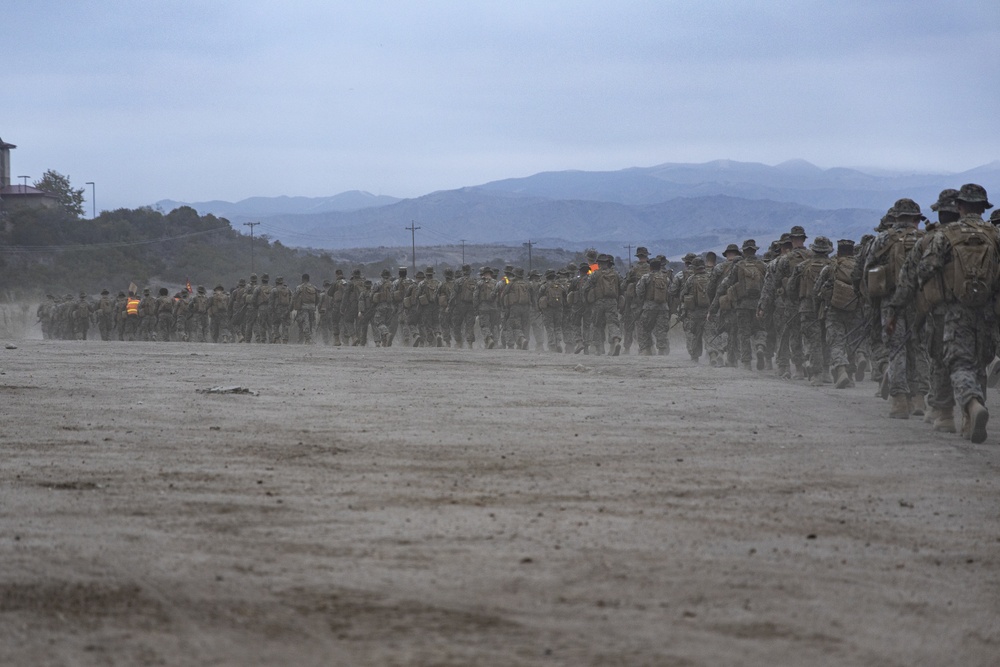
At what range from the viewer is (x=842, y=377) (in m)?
16.2

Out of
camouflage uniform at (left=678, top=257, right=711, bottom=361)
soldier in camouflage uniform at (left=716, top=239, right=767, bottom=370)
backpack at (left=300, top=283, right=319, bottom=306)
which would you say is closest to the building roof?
backpack at (left=300, top=283, right=319, bottom=306)

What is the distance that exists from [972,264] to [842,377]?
5.81 m

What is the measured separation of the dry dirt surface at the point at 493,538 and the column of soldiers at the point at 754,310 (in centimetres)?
94

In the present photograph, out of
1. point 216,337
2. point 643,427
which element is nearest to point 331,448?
point 643,427

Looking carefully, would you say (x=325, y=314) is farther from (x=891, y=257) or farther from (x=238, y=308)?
(x=891, y=257)

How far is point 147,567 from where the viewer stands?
213 inches

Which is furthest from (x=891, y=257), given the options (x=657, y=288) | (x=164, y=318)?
(x=164, y=318)

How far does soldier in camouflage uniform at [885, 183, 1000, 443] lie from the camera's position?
10422mm

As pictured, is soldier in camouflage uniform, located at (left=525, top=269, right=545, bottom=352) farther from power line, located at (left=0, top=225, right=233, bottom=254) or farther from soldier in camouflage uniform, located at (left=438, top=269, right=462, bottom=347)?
power line, located at (left=0, top=225, right=233, bottom=254)

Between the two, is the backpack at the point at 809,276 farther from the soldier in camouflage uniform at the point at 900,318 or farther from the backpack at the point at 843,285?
the soldier in camouflage uniform at the point at 900,318

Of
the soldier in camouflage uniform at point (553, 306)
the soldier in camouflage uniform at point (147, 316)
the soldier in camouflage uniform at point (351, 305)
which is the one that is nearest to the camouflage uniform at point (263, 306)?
the soldier in camouflage uniform at point (351, 305)

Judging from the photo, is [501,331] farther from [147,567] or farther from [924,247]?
[147,567]

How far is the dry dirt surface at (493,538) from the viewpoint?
4.42 meters

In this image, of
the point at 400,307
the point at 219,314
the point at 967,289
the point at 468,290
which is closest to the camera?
the point at 967,289
